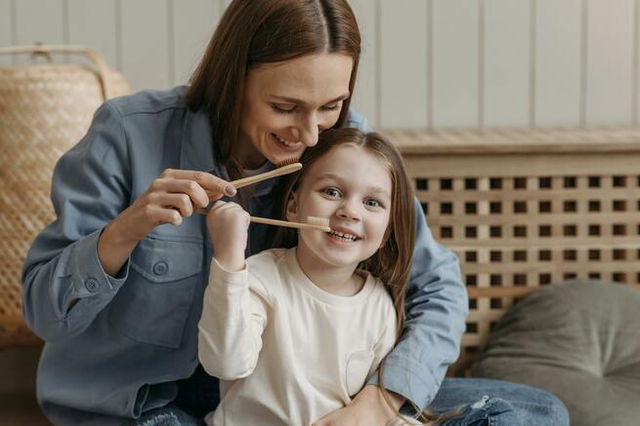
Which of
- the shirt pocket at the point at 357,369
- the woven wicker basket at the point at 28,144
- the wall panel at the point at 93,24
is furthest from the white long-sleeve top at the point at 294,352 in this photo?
the wall panel at the point at 93,24

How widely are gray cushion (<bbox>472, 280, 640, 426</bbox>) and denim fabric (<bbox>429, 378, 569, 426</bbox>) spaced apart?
349mm

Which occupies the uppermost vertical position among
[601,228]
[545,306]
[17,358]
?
[601,228]

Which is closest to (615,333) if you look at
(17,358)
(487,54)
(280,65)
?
(487,54)

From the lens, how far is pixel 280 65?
158 centimetres

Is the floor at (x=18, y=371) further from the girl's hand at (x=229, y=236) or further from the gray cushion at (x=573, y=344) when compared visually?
the girl's hand at (x=229, y=236)

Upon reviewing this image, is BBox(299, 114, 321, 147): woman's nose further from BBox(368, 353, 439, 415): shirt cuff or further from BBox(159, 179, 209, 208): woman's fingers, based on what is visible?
BBox(368, 353, 439, 415): shirt cuff

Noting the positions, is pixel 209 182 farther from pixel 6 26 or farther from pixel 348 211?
pixel 6 26

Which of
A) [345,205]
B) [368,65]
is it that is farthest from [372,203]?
[368,65]

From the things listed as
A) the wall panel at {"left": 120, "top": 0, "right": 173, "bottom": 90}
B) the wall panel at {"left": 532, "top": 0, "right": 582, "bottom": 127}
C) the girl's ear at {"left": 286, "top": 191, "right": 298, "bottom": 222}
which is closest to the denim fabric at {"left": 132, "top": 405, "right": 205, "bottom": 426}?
the girl's ear at {"left": 286, "top": 191, "right": 298, "bottom": 222}

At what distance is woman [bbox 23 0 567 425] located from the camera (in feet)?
5.20

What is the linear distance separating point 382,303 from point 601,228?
91 cm

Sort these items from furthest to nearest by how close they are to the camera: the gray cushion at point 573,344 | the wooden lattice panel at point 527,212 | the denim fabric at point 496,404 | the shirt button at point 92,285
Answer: the wooden lattice panel at point 527,212 < the gray cushion at point 573,344 < the denim fabric at point 496,404 < the shirt button at point 92,285

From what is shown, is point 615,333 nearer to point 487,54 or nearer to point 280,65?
point 487,54

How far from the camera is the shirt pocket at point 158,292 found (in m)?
1.68
